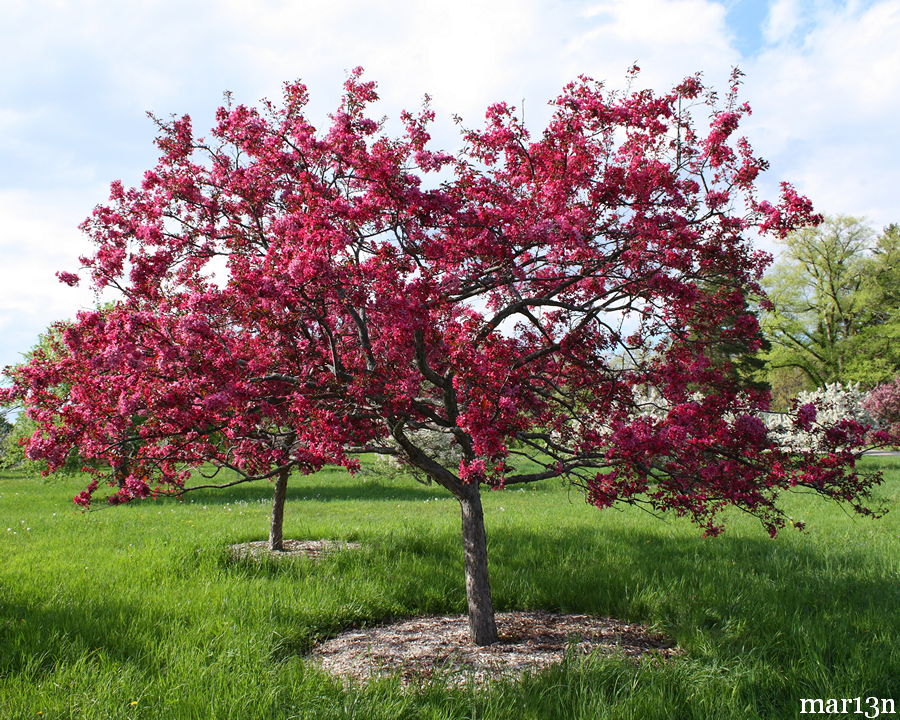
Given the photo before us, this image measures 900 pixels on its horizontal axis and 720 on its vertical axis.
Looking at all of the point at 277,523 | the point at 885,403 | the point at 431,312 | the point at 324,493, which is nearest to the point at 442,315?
the point at 431,312

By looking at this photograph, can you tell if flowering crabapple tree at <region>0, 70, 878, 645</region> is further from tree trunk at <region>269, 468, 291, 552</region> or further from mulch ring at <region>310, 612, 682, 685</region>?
tree trunk at <region>269, 468, 291, 552</region>

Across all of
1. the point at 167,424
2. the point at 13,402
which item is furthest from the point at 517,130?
the point at 13,402

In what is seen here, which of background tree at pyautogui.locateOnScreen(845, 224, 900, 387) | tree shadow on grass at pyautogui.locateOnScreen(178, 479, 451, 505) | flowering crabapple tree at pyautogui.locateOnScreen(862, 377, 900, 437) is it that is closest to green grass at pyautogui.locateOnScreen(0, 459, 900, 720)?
tree shadow on grass at pyautogui.locateOnScreen(178, 479, 451, 505)

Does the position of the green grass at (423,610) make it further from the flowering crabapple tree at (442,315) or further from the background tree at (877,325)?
the background tree at (877,325)

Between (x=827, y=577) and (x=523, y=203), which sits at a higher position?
(x=523, y=203)

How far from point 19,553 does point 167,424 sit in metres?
6.50

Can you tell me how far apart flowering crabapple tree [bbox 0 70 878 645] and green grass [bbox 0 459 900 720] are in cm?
131

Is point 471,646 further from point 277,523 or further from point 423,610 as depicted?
point 277,523

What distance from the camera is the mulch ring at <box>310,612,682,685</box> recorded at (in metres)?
5.20

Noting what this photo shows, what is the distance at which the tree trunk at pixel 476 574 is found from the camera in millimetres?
5930

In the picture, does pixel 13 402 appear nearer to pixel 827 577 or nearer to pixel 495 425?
pixel 495 425

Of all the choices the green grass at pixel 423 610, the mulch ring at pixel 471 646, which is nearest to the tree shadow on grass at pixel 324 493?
the green grass at pixel 423 610

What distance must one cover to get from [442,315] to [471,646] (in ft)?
10.9

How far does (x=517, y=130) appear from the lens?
6.12 m
